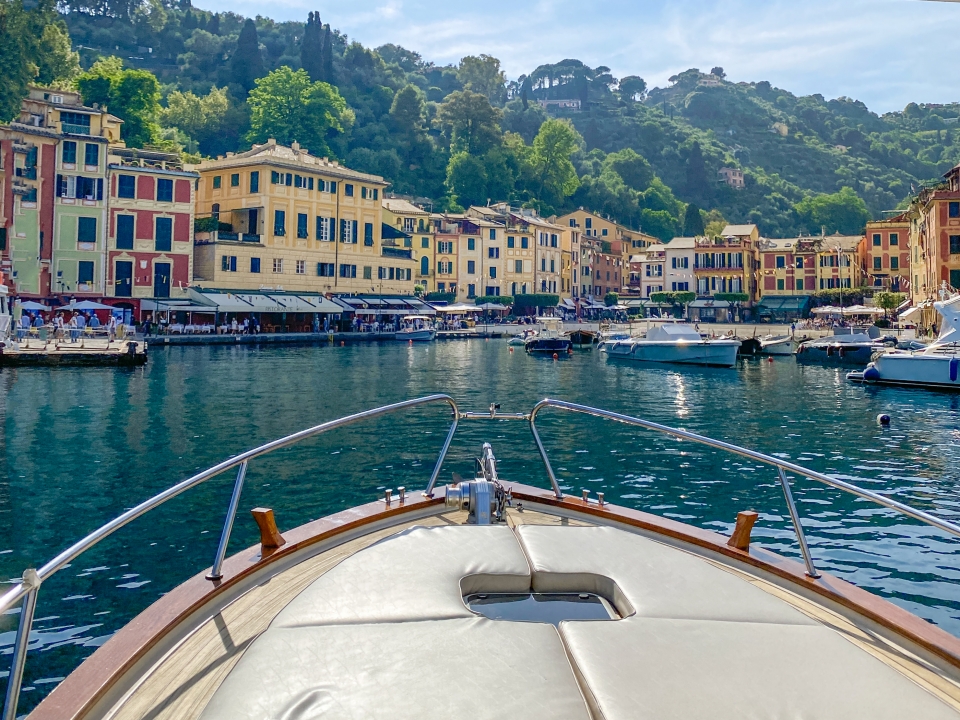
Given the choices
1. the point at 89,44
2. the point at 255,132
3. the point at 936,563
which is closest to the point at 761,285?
the point at 255,132

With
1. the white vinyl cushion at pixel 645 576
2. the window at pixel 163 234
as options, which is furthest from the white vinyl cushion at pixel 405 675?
the window at pixel 163 234

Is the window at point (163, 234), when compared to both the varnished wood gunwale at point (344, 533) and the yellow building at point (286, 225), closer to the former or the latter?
the yellow building at point (286, 225)

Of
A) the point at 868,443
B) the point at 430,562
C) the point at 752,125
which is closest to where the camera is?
the point at 430,562

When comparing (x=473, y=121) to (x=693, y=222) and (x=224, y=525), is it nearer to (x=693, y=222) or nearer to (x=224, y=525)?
(x=693, y=222)

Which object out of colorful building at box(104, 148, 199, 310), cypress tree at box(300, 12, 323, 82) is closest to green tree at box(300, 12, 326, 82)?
cypress tree at box(300, 12, 323, 82)

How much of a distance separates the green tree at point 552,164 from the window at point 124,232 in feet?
193

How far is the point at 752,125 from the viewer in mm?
181750

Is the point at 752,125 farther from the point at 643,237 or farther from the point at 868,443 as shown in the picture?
the point at 868,443

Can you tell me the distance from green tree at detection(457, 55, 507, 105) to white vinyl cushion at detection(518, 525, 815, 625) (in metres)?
136

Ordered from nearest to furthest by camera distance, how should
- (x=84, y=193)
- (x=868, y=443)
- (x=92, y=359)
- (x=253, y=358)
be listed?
(x=868, y=443) → (x=92, y=359) → (x=253, y=358) → (x=84, y=193)

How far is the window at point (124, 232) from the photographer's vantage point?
47.9 metres

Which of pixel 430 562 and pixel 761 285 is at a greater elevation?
pixel 761 285

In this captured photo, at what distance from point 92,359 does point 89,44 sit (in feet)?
329

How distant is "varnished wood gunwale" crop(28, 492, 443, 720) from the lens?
9.61ft
